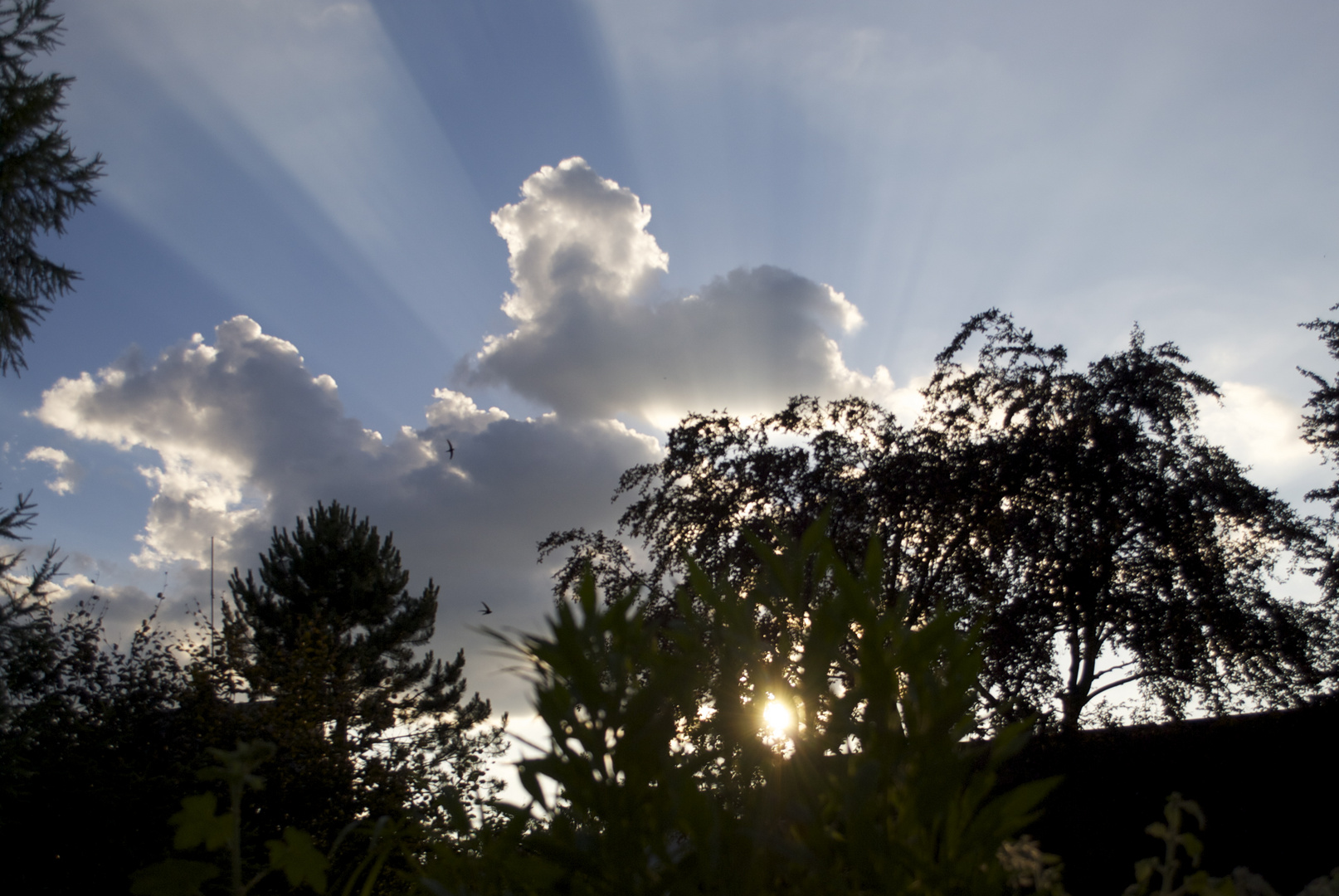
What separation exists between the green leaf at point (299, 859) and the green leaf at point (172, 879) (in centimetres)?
8

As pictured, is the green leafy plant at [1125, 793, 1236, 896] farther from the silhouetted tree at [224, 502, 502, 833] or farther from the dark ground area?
the silhouetted tree at [224, 502, 502, 833]

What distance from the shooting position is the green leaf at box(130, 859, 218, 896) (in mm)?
790

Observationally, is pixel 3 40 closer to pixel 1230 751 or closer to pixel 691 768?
pixel 691 768

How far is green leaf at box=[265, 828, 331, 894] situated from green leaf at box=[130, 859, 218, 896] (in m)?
0.08

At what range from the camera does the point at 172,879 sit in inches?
31.9

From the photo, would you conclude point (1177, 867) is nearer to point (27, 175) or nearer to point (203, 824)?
point (203, 824)

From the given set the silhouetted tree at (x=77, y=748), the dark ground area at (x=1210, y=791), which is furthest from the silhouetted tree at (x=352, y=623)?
the dark ground area at (x=1210, y=791)

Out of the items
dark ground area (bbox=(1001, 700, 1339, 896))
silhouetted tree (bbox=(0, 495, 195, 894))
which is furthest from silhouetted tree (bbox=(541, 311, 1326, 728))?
silhouetted tree (bbox=(0, 495, 195, 894))

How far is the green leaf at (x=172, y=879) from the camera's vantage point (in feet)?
2.59

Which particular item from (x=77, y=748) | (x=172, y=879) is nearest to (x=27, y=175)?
(x=77, y=748)

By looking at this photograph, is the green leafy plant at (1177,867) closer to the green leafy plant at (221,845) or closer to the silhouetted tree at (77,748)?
the green leafy plant at (221,845)

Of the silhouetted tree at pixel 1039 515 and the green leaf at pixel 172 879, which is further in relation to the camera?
the silhouetted tree at pixel 1039 515

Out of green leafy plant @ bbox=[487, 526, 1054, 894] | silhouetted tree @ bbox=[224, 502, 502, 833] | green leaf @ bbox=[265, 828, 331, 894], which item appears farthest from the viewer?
silhouetted tree @ bbox=[224, 502, 502, 833]

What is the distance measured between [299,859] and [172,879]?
162 millimetres
